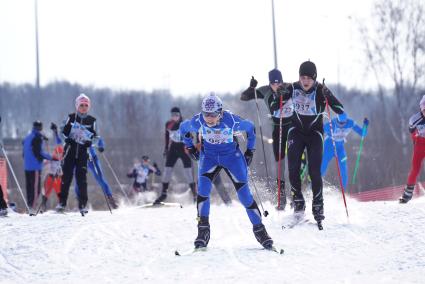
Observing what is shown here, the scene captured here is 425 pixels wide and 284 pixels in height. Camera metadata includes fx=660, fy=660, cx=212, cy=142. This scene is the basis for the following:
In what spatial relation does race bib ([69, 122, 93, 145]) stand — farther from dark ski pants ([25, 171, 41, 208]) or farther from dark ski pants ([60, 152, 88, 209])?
dark ski pants ([25, 171, 41, 208])

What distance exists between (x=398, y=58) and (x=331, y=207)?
27.8 m

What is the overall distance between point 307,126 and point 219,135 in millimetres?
1881

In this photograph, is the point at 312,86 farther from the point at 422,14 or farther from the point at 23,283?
the point at 422,14

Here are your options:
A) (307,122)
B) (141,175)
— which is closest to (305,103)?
(307,122)

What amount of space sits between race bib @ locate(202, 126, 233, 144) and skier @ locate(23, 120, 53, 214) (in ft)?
24.5

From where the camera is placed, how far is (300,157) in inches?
359

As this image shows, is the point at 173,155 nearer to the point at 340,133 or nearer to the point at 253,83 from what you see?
the point at 340,133

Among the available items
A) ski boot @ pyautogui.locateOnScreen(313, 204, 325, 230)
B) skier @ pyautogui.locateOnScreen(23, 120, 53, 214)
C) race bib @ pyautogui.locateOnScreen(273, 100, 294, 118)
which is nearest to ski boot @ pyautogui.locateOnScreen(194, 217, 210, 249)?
ski boot @ pyautogui.locateOnScreen(313, 204, 325, 230)

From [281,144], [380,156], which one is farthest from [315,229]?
[380,156]

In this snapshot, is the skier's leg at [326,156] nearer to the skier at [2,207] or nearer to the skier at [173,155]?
the skier at [173,155]

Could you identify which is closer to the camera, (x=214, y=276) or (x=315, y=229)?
(x=214, y=276)

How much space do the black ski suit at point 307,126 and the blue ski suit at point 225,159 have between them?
154 centimetres

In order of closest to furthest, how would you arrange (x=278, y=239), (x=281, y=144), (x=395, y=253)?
(x=395, y=253) → (x=278, y=239) → (x=281, y=144)

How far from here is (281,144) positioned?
1056 cm
